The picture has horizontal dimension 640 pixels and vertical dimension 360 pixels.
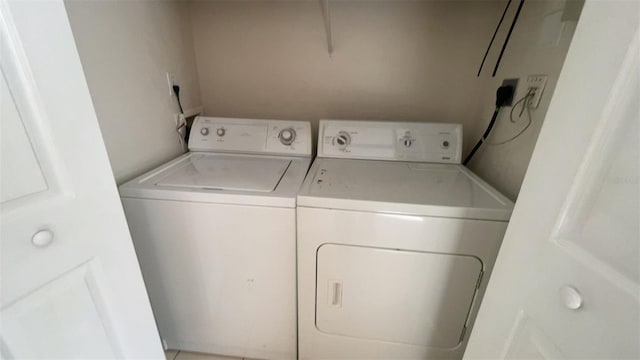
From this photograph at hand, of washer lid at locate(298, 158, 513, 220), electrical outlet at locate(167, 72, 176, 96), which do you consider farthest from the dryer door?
electrical outlet at locate(167, 72, 176, 96)

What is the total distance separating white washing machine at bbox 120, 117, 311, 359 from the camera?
1.08 meters

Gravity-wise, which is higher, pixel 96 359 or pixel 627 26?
pixel 627 26

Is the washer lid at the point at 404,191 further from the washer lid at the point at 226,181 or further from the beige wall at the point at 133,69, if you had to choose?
the beige wall at the point at 133,69

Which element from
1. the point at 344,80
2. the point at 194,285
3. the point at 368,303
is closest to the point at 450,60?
the point at 344,80

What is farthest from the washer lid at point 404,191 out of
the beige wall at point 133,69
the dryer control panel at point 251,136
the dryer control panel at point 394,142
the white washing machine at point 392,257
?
the beige wall at point 133,69

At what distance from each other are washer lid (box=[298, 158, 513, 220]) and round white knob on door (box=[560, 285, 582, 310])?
450 mm

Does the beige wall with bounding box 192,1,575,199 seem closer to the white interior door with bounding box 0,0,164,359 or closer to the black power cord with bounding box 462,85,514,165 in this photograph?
the black power cord with bounding box 462,85,514,165

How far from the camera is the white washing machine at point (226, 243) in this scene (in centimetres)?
108

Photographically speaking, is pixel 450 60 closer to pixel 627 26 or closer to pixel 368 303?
pixel 627 26

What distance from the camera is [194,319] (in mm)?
1354

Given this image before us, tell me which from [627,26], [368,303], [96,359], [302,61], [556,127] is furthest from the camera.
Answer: [302,61]

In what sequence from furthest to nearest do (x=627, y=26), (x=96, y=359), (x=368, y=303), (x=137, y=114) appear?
(x=137, y=114)
(x=368, y=303)
(x=96, y=359)
(x=627, y=26)

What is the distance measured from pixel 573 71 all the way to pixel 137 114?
160cm

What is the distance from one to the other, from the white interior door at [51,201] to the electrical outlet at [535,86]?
156 cm
